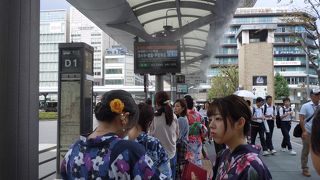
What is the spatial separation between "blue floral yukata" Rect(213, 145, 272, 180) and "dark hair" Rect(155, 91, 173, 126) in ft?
12.1

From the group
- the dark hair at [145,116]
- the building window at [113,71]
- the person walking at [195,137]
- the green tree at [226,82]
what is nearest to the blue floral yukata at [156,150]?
the dark hair at [145,116]

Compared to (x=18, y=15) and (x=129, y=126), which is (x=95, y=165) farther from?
(x=18, y=15)

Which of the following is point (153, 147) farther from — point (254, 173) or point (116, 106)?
point (254, 173)

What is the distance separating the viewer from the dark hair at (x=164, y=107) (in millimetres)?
6109

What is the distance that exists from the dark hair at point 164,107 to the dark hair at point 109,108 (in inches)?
141

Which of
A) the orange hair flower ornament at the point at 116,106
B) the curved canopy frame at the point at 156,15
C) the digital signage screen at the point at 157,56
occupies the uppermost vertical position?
the curved canopy frame at the point at 156,15

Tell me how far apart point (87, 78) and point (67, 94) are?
1.33 ft

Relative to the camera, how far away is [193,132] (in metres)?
7.95

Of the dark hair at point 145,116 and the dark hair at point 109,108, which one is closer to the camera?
the dark hair at point 109,108

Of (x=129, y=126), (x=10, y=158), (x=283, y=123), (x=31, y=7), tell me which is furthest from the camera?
(x=283, y=123)

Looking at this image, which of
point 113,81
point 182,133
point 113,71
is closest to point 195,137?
point 182,133

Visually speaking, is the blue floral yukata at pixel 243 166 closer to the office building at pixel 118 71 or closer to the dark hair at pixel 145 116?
the dark hair at pixel 145 116

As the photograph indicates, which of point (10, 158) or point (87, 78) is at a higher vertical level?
point (87, 78)

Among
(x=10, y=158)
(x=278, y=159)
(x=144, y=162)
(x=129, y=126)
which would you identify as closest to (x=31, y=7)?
Result: (x=10, y=158)
